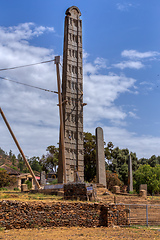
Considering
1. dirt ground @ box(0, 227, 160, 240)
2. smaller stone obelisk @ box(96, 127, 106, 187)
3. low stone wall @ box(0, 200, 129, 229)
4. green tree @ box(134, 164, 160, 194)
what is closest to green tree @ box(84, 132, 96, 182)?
green tree @ box(134, 164, 160, 194)

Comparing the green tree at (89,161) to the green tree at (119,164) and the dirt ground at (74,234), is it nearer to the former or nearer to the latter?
the green tree at (119,164)

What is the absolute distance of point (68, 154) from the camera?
2414 cm

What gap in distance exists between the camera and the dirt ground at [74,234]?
10657 millimetres

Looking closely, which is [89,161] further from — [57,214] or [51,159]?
[57,214]

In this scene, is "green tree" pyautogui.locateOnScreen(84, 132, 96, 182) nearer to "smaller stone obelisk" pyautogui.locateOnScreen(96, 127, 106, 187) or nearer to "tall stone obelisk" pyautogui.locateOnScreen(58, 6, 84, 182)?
"tall stone obelisk" pyautogui.locateOnScreen(58, 6, 84, 182)

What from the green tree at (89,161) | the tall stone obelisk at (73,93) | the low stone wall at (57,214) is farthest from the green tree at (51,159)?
the low stone wall at (57,214)

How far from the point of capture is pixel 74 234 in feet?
37.4

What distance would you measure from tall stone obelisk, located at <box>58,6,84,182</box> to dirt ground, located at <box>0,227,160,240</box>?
1108 cm

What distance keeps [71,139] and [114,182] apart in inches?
538

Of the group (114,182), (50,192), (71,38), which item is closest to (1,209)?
(50,192)

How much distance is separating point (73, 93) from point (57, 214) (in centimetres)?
1409

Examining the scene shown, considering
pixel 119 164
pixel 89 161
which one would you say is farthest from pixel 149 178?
pixel 119 164

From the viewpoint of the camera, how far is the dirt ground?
10657 millimetres

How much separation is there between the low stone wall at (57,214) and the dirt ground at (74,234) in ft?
1.42
